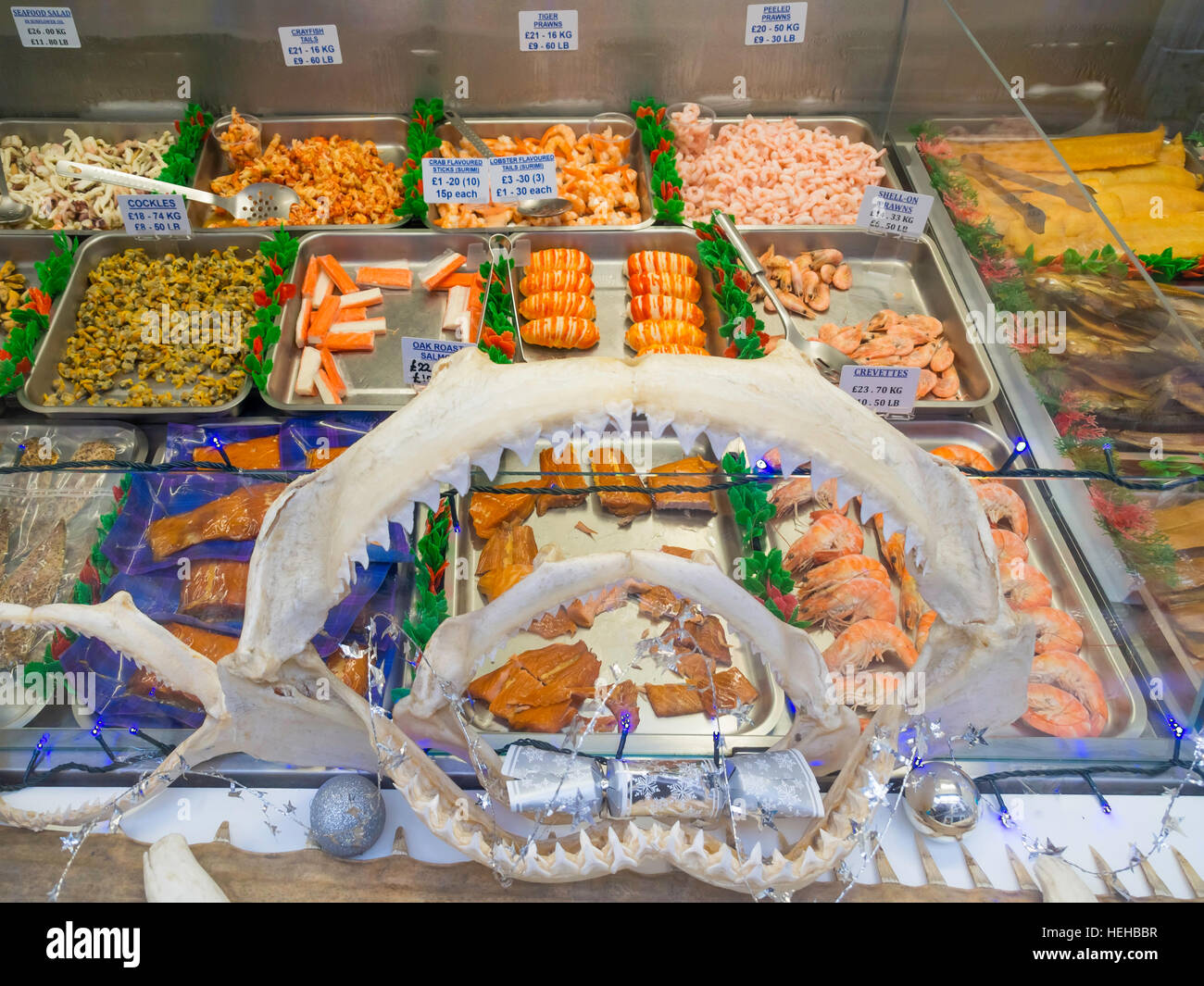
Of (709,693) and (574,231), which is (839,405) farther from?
(574,231)

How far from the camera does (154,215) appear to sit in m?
2.62

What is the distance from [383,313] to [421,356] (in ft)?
2.41

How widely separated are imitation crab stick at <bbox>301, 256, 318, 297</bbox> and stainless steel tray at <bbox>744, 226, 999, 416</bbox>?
1430 millimetres

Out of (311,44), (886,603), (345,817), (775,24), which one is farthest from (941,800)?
(311,44)

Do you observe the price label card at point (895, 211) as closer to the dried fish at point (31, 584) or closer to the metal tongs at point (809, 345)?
the metal tongs at point (809, 345)

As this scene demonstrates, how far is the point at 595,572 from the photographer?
4.51 ft

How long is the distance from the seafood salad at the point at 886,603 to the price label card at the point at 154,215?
2.01m

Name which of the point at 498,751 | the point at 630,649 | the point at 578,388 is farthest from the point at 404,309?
the point at 578,388

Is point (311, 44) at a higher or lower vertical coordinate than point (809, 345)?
higher

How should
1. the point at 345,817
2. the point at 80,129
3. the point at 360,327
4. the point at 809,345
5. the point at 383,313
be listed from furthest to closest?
the point at 80,129, the point at 383,313, the point at 360,327, the point at 809,345, the point at 345,817

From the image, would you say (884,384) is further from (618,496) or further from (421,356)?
(421,356)

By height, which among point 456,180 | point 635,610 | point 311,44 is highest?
point 311,44

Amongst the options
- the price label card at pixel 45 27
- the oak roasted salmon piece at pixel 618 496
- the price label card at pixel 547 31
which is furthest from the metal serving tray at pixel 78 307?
the price label card at pixel 547 31
